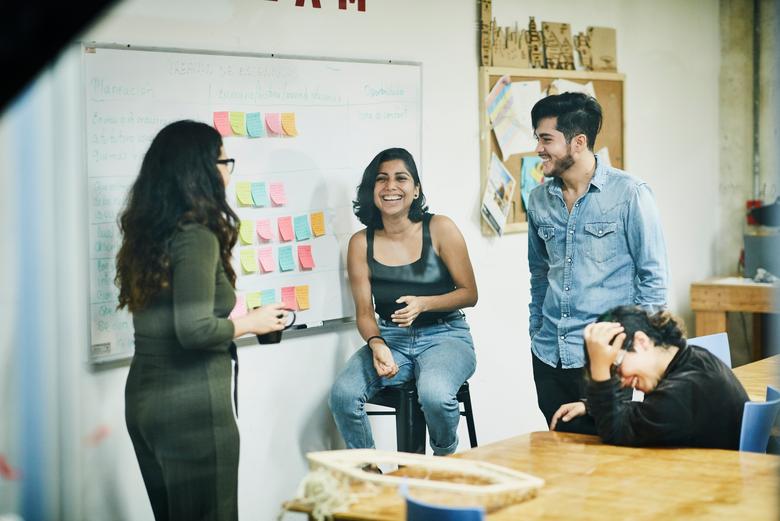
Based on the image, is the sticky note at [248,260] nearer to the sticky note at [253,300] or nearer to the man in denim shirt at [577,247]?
the sticky note at [253,300]

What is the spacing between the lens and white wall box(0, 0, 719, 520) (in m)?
2.93

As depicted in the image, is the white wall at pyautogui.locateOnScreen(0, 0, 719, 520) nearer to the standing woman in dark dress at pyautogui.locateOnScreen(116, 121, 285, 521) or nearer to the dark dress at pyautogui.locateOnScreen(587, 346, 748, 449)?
the standing woman in dark dress at pyautogui.locateOnScreen(116, 121, 285, 521)

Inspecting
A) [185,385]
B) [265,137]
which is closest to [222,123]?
[265,137]

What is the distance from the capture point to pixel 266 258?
128 inches

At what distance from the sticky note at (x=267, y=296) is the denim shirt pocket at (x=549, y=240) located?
1043mm

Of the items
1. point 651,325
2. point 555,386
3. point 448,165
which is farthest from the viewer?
point 448,165

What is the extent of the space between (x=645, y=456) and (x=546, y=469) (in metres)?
0.28

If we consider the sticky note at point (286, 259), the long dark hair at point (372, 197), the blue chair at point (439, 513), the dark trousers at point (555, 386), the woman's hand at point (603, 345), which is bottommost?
the dark trousers at point (555, 386)

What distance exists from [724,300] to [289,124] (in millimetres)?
2169

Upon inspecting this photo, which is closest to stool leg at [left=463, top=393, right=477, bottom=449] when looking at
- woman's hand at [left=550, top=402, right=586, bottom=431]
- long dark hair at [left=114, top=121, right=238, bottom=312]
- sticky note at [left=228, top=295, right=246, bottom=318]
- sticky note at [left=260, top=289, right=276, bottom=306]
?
woman's hand at [left=550, top=402, right=586, bottom=431]

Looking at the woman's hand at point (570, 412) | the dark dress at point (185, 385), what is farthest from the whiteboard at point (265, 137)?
the woman's hand at point (570, 412)

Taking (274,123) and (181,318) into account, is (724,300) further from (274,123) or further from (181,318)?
(181,318)

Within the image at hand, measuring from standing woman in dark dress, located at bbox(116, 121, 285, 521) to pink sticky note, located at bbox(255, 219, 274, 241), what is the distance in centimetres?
16

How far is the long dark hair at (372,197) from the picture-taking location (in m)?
3.54
